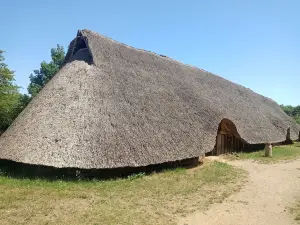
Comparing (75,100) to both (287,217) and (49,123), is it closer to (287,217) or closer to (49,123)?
(49,123)

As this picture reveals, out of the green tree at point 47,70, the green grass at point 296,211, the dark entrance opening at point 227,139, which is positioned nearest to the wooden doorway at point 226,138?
the dark entrance opening at point 227,139

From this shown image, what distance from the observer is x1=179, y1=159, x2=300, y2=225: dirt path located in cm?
779

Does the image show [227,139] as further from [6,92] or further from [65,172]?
[6,92]

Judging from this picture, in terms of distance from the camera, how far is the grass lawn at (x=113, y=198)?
7430mm

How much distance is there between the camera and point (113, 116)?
12406 mm

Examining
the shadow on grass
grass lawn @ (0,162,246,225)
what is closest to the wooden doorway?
grass lawn @ (0,162,246,225)

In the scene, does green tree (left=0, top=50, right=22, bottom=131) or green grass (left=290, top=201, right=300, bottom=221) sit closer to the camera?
green grass (left=290, top=201, right=300, bottom=221)

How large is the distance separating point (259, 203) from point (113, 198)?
505 centimetres

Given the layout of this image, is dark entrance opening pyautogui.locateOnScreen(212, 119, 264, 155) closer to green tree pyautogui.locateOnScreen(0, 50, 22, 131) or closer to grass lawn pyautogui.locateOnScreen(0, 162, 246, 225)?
grass lawn pyautogui.locateOnScreen(0, 162, 246, 225)

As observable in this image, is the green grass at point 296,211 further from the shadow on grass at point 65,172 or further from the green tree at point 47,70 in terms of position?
the green tree at point 47,70

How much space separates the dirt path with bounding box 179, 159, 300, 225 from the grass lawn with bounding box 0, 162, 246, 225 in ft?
1.43

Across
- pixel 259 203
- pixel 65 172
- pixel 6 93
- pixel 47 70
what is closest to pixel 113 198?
pixel 65 172

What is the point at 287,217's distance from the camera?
811cm

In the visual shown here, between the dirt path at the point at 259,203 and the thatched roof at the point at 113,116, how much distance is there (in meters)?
3.33
